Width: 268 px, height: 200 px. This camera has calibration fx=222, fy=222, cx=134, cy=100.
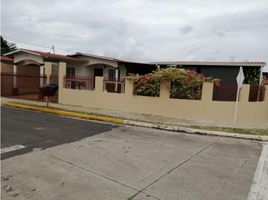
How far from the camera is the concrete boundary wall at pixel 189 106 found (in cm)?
1029

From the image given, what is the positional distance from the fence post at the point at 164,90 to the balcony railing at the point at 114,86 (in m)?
2.17

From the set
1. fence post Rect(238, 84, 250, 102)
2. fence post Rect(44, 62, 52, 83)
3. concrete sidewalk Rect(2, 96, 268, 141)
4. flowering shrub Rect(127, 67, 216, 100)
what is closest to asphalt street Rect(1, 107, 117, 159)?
concrete sidewalk Rect(2, 96, 268, 141)

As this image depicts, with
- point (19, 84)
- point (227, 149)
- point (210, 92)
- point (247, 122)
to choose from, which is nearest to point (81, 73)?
point (19, 84)

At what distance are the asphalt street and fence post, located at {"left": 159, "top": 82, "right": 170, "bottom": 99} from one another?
332cm

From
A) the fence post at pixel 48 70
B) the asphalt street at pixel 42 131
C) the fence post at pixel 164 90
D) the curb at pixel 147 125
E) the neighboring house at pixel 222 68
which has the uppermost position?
the neighboring house at pixel 222 68

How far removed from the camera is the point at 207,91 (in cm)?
1031

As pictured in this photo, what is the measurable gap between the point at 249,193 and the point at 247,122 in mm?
7620

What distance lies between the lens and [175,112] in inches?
423

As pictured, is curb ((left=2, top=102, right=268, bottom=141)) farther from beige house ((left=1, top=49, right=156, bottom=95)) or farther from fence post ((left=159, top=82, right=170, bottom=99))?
beige house ((left=1, top=49, right=156, bottom=95))

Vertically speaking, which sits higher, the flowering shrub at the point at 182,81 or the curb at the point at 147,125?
the flowering shrub at the point at 182,81

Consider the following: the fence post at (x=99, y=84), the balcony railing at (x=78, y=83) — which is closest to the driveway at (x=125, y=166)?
the fence post at (x=99, y=84)

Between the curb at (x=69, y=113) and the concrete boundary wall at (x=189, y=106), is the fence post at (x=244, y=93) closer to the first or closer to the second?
the concrete boundary wall at (x=189, y=106)

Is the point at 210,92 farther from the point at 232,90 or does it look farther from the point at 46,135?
the point at 46,135

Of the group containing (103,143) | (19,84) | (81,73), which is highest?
(81,73)
